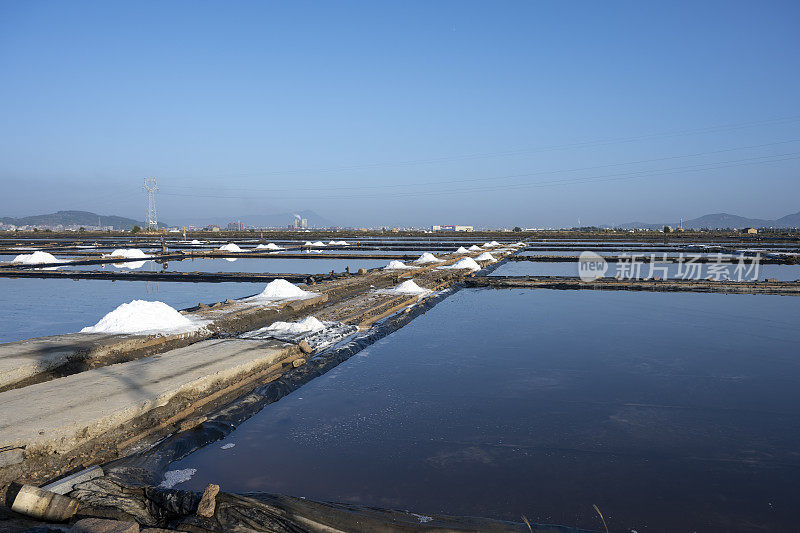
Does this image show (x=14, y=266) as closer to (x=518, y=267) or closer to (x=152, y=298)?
(x=152, y=298)

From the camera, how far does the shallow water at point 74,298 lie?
25.7 ft

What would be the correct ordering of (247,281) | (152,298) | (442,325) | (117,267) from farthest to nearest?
(117,267) < (247,281) < (152,298) < (442,325)

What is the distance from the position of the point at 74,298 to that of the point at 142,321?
5.54 meters

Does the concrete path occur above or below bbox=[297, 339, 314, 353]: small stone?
above

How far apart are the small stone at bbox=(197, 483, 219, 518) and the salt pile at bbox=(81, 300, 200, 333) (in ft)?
14.2

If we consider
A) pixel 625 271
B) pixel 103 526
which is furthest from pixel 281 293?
pixel 625 271

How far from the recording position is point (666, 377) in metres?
5.18

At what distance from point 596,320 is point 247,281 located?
977 cm

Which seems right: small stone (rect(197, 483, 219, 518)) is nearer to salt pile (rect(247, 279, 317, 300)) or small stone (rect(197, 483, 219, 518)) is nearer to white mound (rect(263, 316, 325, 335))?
white mound (rect(263, 316, 325, 335))

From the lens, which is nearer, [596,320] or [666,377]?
[666,377]

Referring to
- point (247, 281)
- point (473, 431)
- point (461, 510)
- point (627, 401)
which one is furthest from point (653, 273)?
point (461, 510)

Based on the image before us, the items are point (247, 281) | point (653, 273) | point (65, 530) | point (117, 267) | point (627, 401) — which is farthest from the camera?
point (117, 267)

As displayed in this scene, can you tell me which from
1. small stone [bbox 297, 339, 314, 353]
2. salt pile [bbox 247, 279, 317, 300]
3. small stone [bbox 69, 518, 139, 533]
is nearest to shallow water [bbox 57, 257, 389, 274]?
salt pile [bbox 247, 279, 317, 300]

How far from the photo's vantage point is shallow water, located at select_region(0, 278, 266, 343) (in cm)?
783
